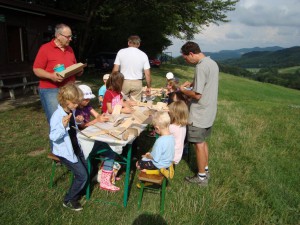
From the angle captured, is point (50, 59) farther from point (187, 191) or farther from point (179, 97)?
point (187, 191)

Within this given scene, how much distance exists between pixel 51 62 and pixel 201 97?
208cm

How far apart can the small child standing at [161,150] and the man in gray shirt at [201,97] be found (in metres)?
0.67

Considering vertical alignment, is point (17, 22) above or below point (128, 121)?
above

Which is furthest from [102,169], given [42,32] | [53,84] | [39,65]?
[42,32]

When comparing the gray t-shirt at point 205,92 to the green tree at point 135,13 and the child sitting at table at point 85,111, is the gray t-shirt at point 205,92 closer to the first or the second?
the child sitting at table at point 85,111

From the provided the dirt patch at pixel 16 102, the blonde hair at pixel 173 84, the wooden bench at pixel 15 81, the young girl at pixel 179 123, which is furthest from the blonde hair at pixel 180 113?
the wooden bench at pixel 15 81

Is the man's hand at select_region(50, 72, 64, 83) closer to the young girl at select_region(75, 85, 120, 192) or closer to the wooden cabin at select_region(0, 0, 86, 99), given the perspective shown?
the young girl at select_region(75, 85, 120, 192)

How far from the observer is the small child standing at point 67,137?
10.1ft

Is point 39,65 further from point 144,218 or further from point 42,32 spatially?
point 42,32

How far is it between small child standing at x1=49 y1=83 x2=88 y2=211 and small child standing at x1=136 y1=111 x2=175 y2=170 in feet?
2.43

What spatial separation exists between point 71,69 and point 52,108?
0.65 meters

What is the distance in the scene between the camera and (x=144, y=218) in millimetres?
3369

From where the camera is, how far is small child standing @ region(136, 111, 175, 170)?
11.1 ft

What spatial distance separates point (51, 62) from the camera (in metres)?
3.99
